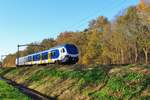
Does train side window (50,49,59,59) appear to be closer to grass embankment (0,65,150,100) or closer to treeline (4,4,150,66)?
grass embankment (0,65,150,100)

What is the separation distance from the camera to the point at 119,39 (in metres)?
86.3

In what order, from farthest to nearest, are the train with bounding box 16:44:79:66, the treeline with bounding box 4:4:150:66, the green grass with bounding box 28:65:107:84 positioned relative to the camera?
the treeline with bounding box 4:4:150:66 < the train with bounding box 16:44:79:66 < the green grass with bounding box 28:65:107:84

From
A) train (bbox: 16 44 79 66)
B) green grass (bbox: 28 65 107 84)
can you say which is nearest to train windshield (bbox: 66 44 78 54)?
train (bbox: 16 44 79 66)

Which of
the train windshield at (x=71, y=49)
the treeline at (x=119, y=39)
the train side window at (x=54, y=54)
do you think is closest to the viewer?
the train windshield at (x=71, y=49)

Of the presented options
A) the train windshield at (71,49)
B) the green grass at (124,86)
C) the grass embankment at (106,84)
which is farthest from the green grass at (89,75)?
the train windshield at (71,49)

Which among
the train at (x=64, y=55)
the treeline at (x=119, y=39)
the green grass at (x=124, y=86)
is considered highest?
the treeline at (x=119, y=39)

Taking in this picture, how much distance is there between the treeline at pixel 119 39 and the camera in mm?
74938

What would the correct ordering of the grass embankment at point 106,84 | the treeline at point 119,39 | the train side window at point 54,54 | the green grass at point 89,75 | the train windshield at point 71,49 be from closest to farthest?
the grass embankment at point 106,84
the green grass at point 89,75
the train windshield at point 71,49
the train side window at point 54,54
the treeline at point 119,39

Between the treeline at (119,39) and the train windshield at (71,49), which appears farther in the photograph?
the treeline at (119,39)

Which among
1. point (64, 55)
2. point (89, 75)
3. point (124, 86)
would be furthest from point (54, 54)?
point (124, 86)

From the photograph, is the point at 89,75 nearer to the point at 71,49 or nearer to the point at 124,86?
the point at 124,86

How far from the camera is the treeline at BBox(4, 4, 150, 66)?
246ft

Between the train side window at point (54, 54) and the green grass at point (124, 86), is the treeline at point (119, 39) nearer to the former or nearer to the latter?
the train side window at point (54, 54)

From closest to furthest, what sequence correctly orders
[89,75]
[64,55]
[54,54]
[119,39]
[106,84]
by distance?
[106,84]
[89,75]
[64,55]
[54,54]
[119,39]
